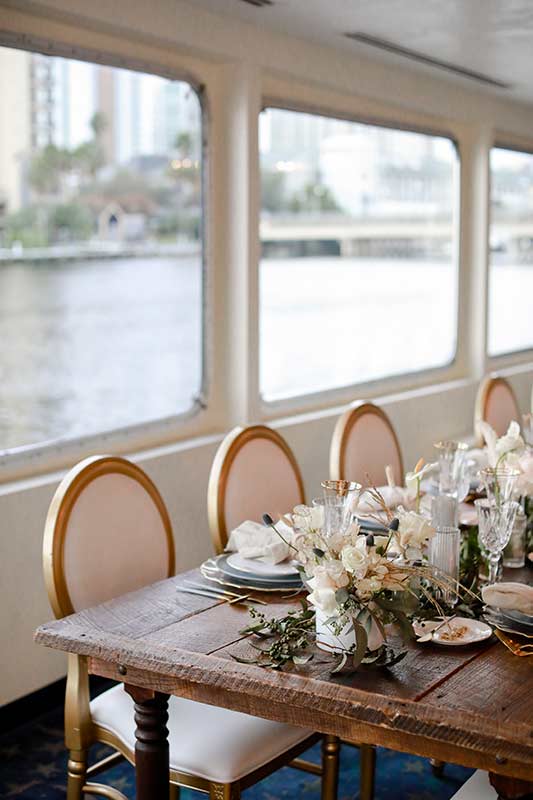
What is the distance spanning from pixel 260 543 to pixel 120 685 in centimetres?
49

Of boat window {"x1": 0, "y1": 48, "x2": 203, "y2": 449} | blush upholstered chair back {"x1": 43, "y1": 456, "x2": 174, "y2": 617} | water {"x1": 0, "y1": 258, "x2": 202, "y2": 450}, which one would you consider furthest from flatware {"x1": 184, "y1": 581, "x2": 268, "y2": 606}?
water {"x1": 0, "y1": 258, "x2": 202, "y2": 450}

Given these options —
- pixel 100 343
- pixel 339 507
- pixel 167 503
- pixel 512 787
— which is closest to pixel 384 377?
pixel 100 343

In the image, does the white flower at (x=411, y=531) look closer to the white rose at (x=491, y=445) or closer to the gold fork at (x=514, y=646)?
the gold fork at (x=514, y=646)

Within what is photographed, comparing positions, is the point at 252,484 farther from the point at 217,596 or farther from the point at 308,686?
the point at 308,686

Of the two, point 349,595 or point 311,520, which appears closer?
point 349,595

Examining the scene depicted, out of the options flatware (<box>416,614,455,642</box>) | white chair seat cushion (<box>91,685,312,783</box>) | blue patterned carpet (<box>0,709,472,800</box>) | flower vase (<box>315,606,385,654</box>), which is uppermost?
flower vase (<box>315,606,385,654</box>)

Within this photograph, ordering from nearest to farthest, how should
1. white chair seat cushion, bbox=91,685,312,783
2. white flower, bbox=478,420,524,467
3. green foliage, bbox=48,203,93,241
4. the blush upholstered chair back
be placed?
white chair seat cushion, bbox=91,685,312,783
the blush upholstered chair back
white flower, bbox=478,420,524,467
green foliage, bbox=48,203,93,241

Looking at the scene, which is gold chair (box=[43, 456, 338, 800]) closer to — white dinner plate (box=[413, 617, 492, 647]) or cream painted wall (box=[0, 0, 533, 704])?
white dinner plate (box=[413, 617, 492, 647])

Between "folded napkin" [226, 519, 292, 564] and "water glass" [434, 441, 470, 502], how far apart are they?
1.84 ft

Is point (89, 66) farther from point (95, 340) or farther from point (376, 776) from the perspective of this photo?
point (376, 776)

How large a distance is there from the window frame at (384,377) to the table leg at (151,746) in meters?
2.54

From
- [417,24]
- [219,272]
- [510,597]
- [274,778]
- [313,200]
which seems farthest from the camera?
[313,200]

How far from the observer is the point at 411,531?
7.32ft

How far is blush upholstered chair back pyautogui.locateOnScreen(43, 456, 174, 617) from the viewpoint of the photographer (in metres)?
2.60
